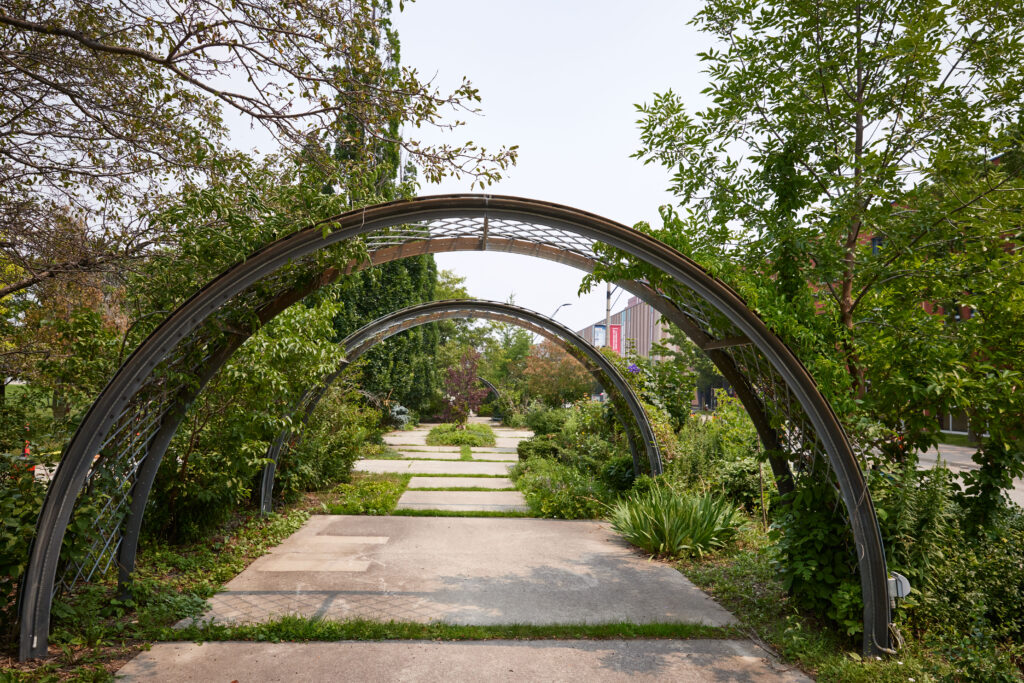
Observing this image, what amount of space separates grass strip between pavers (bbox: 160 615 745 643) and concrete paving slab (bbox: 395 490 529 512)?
166 inches

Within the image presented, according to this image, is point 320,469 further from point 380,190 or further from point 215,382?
point 380,190

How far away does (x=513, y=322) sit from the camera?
9.69 m

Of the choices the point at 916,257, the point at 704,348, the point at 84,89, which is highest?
the point at 84,89

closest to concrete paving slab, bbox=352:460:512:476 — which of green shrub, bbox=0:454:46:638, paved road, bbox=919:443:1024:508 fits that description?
green shrub, bbox=0:454:46:638

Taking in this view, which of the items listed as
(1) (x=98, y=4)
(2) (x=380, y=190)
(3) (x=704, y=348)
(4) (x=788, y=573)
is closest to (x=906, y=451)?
(4) (x=788, y=573)

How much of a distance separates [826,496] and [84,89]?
691cm

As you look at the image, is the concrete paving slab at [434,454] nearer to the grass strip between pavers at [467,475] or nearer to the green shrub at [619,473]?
the grass strip between pavers at [467,475]

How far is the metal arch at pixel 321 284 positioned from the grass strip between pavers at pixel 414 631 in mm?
931

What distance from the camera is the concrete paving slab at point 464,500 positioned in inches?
337

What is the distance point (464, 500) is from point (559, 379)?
11442mm

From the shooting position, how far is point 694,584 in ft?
17.6

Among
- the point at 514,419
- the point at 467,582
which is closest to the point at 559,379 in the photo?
the point at 514,419

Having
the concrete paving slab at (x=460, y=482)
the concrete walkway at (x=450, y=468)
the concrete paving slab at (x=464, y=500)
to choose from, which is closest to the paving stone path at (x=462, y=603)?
Answer: the concrete paving slab at (x=464, y=500)

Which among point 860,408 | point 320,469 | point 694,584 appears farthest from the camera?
point 320,469
